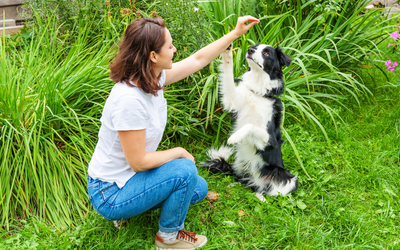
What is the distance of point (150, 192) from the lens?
1.79 meters

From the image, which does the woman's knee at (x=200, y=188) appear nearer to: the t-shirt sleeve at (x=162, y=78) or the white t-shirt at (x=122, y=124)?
the white t-shirt at (x=122, y=124)

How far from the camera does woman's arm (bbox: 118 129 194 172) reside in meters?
1.65

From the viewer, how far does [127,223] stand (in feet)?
6.98

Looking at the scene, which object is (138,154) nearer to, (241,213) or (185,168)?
(185,168)

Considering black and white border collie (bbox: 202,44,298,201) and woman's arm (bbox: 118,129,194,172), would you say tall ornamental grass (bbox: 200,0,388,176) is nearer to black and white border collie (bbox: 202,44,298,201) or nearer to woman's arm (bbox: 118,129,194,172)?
black and white border collie (bbox: 202,44,298,201)

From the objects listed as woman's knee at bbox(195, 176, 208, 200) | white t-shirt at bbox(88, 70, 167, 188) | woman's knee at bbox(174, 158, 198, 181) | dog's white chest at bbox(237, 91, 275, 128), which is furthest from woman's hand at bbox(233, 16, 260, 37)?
woman's knee at bbox(195, 176, 208, 200)

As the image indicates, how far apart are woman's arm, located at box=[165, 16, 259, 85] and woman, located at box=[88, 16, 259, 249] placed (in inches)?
13.8

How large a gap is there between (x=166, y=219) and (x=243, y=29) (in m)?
1.31

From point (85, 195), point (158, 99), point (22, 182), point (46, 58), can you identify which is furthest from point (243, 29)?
point (46, 58)

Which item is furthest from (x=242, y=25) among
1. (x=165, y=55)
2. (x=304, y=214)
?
(x=304, y=214)

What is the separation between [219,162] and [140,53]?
139cm

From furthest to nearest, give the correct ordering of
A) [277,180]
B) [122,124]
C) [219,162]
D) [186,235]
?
[219,162] < [277,180] < [186,235] < [122,124]

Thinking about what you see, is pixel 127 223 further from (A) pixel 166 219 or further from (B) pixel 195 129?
(B) pixel 195 129

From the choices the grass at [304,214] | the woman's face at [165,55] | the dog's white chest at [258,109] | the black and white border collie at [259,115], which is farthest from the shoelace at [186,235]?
the woman's face at [165,55]
